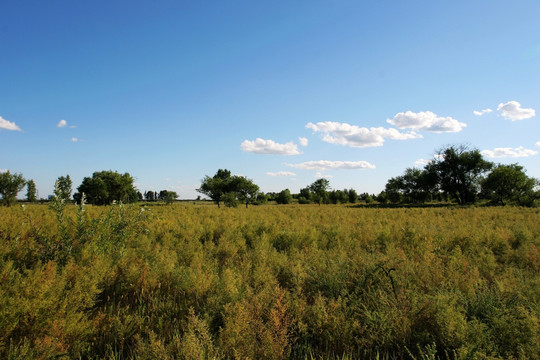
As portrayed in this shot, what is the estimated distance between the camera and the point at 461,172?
165 feet

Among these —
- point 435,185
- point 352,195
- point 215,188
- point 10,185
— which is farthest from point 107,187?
point 435,185

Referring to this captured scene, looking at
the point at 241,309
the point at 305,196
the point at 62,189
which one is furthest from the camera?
the point at 305,196

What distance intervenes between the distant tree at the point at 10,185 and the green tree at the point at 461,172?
80037 mm

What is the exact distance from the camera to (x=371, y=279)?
4.24 m

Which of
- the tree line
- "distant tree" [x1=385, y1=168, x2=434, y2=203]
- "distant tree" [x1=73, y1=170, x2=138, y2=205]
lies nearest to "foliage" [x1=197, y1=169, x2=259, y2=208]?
the tree line

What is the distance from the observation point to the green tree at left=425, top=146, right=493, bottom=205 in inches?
1934

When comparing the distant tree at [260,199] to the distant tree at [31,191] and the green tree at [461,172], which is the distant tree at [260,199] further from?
the distant tree at [31,191]

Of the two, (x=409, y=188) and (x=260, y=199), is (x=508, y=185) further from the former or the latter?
(x=260, y=199)

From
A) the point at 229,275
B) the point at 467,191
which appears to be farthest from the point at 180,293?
the point at 467,191

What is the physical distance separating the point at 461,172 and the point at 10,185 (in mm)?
84451

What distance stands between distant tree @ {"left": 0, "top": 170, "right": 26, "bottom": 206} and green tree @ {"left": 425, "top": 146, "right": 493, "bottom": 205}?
263ft

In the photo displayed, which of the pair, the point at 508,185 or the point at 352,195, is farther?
the point at 352,195

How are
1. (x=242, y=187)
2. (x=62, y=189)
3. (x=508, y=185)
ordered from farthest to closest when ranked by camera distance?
(x=242, y=187)
(x=508, y=185)
(x=62, y=189)

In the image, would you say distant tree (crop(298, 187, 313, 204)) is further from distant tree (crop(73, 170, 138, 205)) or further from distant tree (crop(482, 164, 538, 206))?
distant tree (crop(73, 170, 138, 205))
